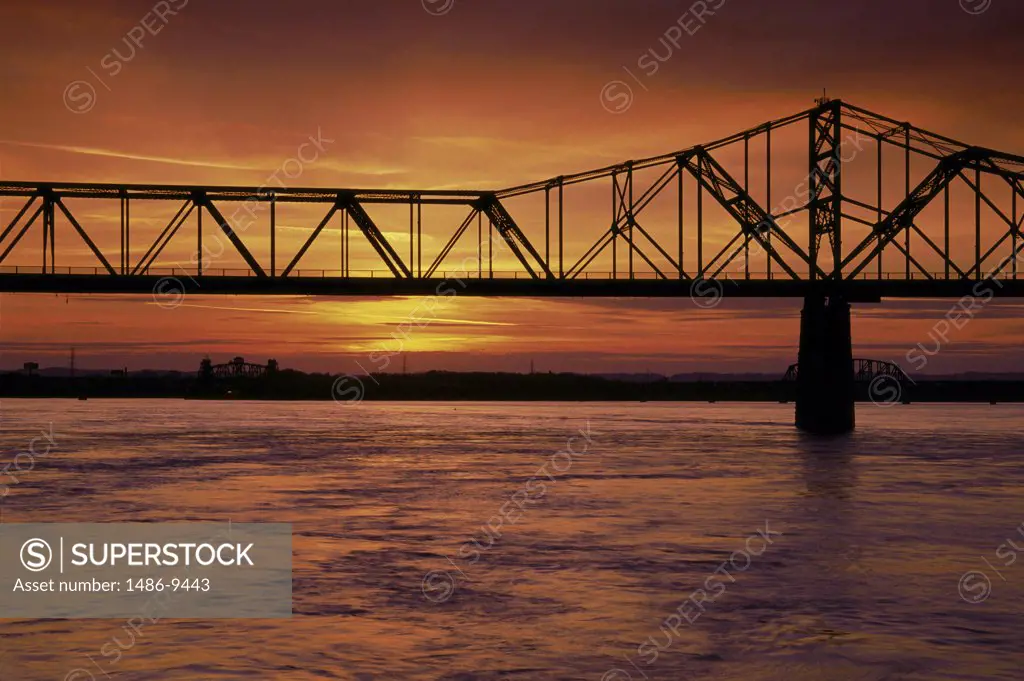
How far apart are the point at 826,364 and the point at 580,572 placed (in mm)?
75053

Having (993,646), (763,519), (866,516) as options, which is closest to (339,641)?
(993,646)

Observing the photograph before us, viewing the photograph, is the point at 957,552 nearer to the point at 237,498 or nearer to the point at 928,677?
the point at 928,677

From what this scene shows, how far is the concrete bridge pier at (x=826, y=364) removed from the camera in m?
98.9

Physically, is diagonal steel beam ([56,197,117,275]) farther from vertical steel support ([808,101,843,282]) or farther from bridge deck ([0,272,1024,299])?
vertical steel support ([808,101,843,282])

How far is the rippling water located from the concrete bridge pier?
33599 millimetres

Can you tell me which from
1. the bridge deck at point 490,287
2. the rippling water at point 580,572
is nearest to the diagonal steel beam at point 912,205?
the bridge deck at point 490,287

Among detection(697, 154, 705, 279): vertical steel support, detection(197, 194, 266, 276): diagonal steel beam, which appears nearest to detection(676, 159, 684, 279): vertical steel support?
detection(697, 154, 705, 279): vertical steel support

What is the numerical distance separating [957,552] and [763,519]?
8.37m

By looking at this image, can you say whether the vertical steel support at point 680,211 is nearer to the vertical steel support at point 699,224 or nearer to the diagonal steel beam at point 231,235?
the vertical steel support at point 699,224

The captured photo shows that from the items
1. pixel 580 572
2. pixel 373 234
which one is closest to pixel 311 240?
pixel 373 234

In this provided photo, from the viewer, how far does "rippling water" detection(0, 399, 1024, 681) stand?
1884 centimetres

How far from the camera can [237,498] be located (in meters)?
44.8

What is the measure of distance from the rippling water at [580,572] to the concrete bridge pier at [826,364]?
110 feet

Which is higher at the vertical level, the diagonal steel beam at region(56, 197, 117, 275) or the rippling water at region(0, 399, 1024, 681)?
the diagonal steel beam at region(56, 197, 117, 275)
